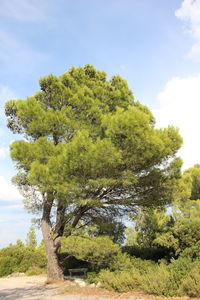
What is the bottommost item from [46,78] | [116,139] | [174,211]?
[174,211]

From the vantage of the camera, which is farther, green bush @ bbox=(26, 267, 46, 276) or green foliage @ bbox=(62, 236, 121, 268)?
green bush @ bbox=(26, 267, 46, 276)

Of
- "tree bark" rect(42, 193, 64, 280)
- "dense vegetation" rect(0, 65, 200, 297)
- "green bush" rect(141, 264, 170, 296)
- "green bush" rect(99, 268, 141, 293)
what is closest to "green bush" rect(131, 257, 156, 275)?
"dense vegetation" rect(0, 65, 200, 297)

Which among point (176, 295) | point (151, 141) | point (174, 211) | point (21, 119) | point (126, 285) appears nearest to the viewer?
point (176, 295)

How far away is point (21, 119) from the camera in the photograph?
1086 cm

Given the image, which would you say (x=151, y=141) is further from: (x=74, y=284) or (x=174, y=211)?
(x=174, y=211)

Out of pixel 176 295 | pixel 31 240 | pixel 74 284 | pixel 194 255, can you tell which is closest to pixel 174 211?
pixel 194 255

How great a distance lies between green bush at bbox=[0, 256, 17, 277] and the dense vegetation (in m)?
4.82

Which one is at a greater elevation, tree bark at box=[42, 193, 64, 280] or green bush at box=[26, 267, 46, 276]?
tree bark at box=[42, 193, 64, 280]

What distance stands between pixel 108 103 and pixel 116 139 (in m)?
3.38

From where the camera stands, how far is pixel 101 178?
357 inches

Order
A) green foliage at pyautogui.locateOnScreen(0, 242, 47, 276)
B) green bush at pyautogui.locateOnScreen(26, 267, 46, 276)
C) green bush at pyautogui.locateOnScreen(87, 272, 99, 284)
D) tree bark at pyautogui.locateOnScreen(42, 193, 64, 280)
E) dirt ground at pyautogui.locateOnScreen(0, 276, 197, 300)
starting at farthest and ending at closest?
green foliage at pyautogui.locateOnScreen(0, 242, 47, 276), green bush at pyautogui.locateOnScreen(26, 267, 46, 276), tree bark at pyautogui.locateOnScreen(42, 193, 64, 280), green bush at pyautogui.locateOnScreen(87, 272, 99, 284), dirt ground at pyautogui.locateOnScreen(0, 276, 197, 300)

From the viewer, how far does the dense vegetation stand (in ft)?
27.8

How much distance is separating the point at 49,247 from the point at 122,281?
3.95 m

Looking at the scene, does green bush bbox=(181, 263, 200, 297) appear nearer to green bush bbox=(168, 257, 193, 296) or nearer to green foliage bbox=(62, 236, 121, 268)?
green bush bbox=(168, 257, 193, 296)
